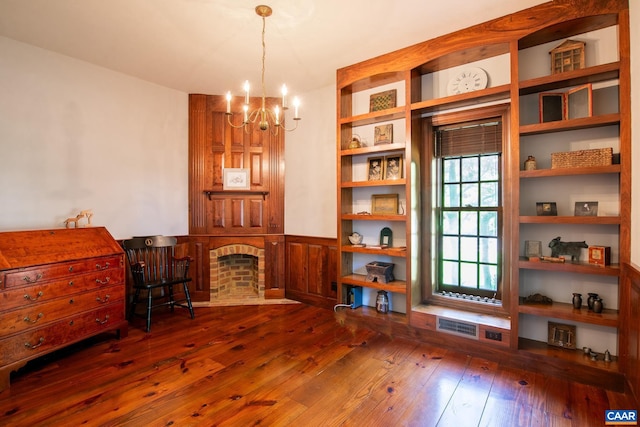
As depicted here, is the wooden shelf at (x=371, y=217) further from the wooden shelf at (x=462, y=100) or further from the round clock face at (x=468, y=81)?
the round clock face at (x=468, y=81)

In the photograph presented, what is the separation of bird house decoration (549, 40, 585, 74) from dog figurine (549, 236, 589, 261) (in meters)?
1.37

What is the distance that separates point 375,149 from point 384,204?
2.05 feet

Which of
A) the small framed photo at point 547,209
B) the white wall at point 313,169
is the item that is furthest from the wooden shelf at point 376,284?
the small framed photo at point 547,209

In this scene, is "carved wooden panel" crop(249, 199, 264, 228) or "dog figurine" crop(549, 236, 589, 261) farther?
"carved wooden panel" crop(249, 199, 264, 228)

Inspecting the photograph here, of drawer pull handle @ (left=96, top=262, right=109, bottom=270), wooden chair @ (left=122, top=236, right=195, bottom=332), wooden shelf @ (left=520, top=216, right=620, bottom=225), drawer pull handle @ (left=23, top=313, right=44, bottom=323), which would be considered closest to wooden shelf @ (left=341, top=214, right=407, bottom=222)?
wooden shelf @ (left=520, top=216, right=620, bottom=225)

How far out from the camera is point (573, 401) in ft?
6.72

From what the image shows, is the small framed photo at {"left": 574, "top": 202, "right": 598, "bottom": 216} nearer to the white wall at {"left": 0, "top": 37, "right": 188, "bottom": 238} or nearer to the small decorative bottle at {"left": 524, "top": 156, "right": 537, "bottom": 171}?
the small decorative bottle at {"left": 524, "top": 156, "right": 537, "bottom": 171}

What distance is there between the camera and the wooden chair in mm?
3332

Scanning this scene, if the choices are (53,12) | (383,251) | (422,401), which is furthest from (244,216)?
(422,401)

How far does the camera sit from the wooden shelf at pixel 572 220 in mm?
2205

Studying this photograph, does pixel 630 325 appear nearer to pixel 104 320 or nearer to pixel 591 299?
pixel 591 299

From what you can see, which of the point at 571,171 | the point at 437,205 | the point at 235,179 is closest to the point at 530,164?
the point at 571,171

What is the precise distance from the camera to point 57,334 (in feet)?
8.22

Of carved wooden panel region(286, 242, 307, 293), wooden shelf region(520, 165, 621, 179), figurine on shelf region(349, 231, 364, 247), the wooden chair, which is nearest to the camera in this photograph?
wooden shelf region(520, 165, 621, 179)
